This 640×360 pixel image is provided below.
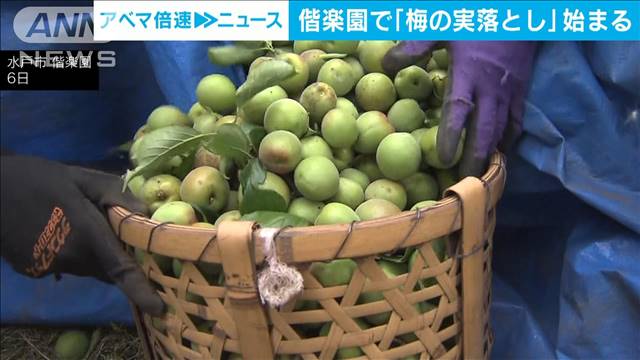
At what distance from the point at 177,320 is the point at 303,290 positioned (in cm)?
23

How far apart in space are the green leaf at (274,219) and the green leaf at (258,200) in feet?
0.10

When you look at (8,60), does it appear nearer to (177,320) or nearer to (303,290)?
(177,320)

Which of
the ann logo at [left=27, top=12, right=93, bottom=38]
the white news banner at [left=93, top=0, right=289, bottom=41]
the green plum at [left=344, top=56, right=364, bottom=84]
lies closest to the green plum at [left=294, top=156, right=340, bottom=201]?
the green plum at [left=344, top=56, right=364, bottom=84]

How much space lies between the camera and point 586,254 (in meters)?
1.27

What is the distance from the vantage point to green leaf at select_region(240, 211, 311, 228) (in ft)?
3.47

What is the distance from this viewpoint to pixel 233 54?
143 cm

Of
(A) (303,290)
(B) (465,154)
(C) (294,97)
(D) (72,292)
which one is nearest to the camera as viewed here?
(A) (303,290)

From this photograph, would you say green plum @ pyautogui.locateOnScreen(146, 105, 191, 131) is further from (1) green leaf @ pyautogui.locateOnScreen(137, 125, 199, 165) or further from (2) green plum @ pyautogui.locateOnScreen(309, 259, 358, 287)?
(2) green plum @ pyautogui.locateOnScreen(309, 259, 358, 287)

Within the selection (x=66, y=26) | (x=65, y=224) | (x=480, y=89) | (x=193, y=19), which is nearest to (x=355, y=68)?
(x=480, y=89)

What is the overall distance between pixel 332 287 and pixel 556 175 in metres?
0.47

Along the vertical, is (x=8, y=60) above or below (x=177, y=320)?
above

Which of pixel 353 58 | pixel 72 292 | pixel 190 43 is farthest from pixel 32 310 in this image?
pixel 353 58

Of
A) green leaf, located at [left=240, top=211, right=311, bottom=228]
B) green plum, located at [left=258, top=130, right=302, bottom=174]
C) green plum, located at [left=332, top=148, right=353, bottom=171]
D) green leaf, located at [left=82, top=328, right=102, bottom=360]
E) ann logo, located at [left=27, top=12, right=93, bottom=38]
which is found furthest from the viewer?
green leaf, located at [left=82, top=328, right=102, bottom=360]

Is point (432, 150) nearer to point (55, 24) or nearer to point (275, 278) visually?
point (275, 278)
